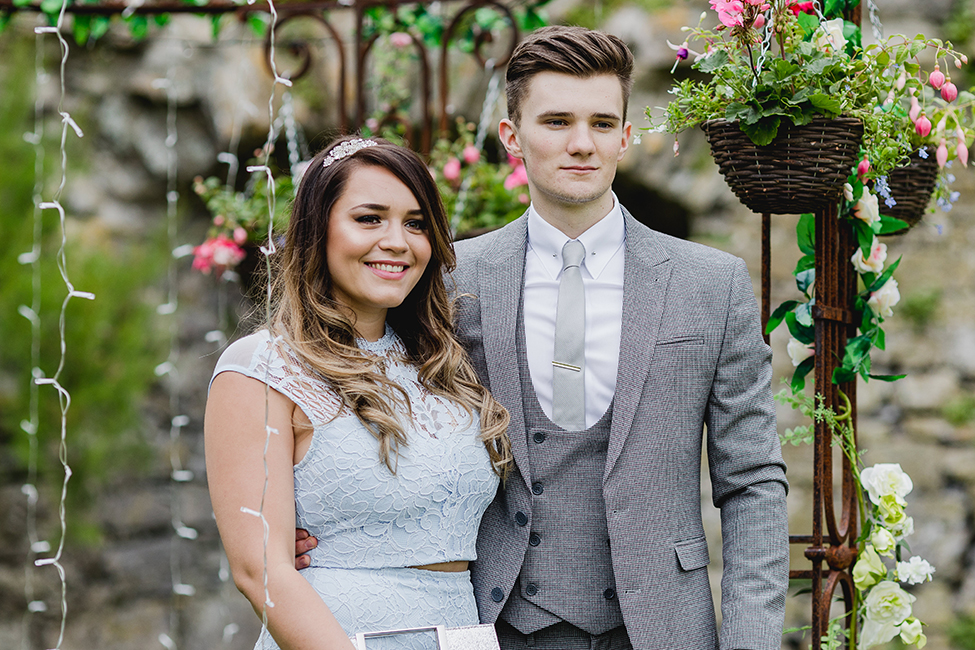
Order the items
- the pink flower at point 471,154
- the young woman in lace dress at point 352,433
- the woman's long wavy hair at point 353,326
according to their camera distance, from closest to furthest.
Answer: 1. the young woman in lace dress at point 352,433
2. the woman's long wavy hair at point 353,326
3. the pink flower at point 471,154

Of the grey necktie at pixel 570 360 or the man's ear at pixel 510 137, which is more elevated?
the man's ear at pixel 510 137

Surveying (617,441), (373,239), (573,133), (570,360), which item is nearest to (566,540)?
(617,441)

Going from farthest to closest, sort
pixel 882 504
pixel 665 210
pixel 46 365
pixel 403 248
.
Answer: pixel 46 365 < pixel 665 210 < pixel 882 504 < pixel 403 248

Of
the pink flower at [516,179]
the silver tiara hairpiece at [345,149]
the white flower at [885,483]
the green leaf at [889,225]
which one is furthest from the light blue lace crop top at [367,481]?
the pink flower at [516,179]

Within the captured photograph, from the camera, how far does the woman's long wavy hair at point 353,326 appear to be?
1.79 meters

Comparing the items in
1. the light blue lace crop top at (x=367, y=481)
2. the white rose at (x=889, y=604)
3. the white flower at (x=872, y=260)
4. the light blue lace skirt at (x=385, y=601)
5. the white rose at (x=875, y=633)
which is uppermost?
the white flower at (x=872, y=260)

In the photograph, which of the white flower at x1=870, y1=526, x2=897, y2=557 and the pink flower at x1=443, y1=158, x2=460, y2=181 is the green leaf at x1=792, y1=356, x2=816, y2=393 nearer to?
the white flower at x1=870, y1=526, x2=897, y2=557

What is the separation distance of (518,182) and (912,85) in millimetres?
1345

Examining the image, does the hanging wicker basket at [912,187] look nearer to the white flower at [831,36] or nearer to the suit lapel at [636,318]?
the white flower at [831,36]

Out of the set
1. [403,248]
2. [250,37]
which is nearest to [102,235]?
[250,37]

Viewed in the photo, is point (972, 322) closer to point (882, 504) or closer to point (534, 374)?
point (882, 504)

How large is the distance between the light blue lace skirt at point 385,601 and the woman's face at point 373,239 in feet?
1.63

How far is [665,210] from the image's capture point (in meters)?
3.95

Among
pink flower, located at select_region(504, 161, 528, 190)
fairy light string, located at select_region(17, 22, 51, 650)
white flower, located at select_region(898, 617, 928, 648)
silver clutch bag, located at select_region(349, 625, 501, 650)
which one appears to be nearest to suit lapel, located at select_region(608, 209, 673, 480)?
silver clutch bag, located at select_region(349, 625, 501, 650)
